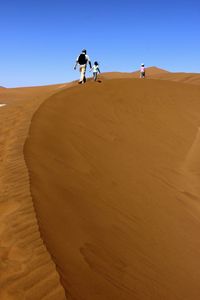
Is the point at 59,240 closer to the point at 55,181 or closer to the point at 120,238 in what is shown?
the point at 120,238

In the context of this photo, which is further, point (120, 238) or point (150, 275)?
point (120, 238)

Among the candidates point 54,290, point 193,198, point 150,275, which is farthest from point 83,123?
point 54,290

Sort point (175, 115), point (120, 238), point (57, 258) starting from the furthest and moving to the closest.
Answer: point (175, 115), point (120, 238), point (57, 258)

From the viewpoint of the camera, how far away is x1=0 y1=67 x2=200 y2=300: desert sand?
12.1 feet

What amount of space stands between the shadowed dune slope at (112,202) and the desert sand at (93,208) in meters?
0.02

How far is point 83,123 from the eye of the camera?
36.8 feet

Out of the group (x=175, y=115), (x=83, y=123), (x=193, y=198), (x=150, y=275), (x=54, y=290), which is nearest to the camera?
(x=54, y=290)

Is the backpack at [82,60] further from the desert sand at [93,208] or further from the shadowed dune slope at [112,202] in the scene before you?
the desert sand at [93,208]

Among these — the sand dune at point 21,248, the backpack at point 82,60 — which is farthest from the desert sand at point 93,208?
the backpack at point 82,60

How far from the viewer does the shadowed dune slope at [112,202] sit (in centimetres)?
404

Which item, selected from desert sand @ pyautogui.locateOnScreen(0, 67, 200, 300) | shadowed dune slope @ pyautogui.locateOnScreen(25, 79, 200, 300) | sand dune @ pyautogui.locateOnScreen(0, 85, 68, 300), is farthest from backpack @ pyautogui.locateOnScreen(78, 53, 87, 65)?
sand dune @ pyautogui.locateOnScreen(0, 85, 68, 300)

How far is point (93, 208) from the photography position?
564cm

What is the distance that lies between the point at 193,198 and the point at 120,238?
13.4ft

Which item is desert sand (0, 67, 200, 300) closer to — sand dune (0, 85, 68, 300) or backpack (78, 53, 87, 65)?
sand dune (0, 85, 68, 300)
